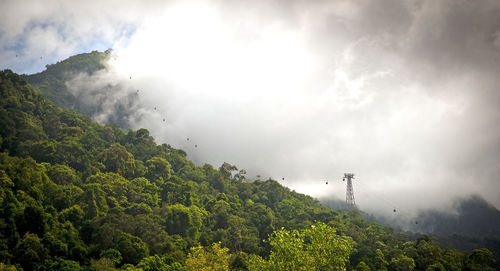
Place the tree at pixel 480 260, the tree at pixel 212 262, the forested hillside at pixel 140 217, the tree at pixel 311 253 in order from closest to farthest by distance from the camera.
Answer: the tree at pixel 311 253, the tree at pixel 212 262, the forested hillside at pixel 140 217, the tree at pixel 480 260

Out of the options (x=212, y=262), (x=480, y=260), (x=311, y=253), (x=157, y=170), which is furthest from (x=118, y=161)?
(x=480, y=260)

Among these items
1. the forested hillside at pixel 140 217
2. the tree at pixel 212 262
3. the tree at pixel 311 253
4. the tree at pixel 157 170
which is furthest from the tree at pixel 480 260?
the tree at pixel 157 170

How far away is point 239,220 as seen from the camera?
104 m

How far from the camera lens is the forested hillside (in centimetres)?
5053

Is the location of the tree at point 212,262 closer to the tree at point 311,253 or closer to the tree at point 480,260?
the tree at point 311,253

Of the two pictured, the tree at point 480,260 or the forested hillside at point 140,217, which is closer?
the forested hillside at point 140,217

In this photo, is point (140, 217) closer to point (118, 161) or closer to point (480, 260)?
point (118, 161)

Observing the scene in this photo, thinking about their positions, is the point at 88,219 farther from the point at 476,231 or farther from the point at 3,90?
the point at 476,231

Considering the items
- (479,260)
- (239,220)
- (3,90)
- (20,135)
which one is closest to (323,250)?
(479,260)

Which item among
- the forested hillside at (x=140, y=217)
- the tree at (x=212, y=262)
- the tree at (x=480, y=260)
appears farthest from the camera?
the tree at (x=480, y=260)

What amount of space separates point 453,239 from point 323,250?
139738 mm

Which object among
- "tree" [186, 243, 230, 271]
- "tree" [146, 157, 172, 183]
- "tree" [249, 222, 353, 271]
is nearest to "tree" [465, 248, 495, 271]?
"tree" [249, 222, 353, 271]

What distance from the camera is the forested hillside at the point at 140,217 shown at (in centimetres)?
5053

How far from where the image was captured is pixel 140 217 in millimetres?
79250
